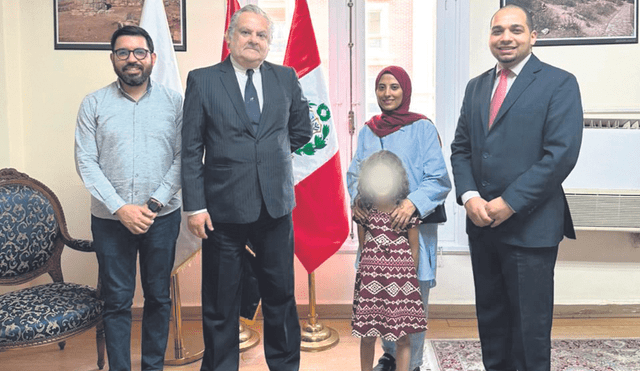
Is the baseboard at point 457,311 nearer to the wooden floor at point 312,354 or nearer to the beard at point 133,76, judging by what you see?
the wooden floor at point 312,354

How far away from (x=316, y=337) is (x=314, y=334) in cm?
2

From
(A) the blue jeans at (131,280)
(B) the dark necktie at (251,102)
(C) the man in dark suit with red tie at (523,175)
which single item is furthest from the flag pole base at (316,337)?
(B) the dark necktie at (251,102)

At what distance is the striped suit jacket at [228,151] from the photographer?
202 centimetres

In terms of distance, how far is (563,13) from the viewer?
3105 mm

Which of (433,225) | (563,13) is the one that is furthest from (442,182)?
(563,13)

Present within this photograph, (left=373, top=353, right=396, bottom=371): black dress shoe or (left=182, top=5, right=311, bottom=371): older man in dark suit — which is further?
(left=373, top=353, right=396, bottom=371): black dress shoe

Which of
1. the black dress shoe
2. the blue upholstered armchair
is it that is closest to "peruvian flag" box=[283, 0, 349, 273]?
the black dress shoe

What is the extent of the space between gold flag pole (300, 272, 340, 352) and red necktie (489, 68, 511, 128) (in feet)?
4.70

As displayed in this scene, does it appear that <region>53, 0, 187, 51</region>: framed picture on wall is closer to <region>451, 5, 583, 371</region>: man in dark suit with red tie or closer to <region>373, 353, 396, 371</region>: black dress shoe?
<region>451, 5, 583, 371</region>: man in dark suit with red tie

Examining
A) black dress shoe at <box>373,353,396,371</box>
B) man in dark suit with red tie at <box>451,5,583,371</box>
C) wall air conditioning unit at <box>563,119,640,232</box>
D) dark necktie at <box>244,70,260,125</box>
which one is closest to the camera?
man in dark suit with red tie at <box>451,5,583,371</box>

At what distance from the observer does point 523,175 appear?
185 centimetres

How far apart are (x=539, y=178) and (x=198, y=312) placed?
7.45 feet

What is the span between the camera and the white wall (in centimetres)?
313

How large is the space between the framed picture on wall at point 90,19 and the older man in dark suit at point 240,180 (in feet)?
4.49
